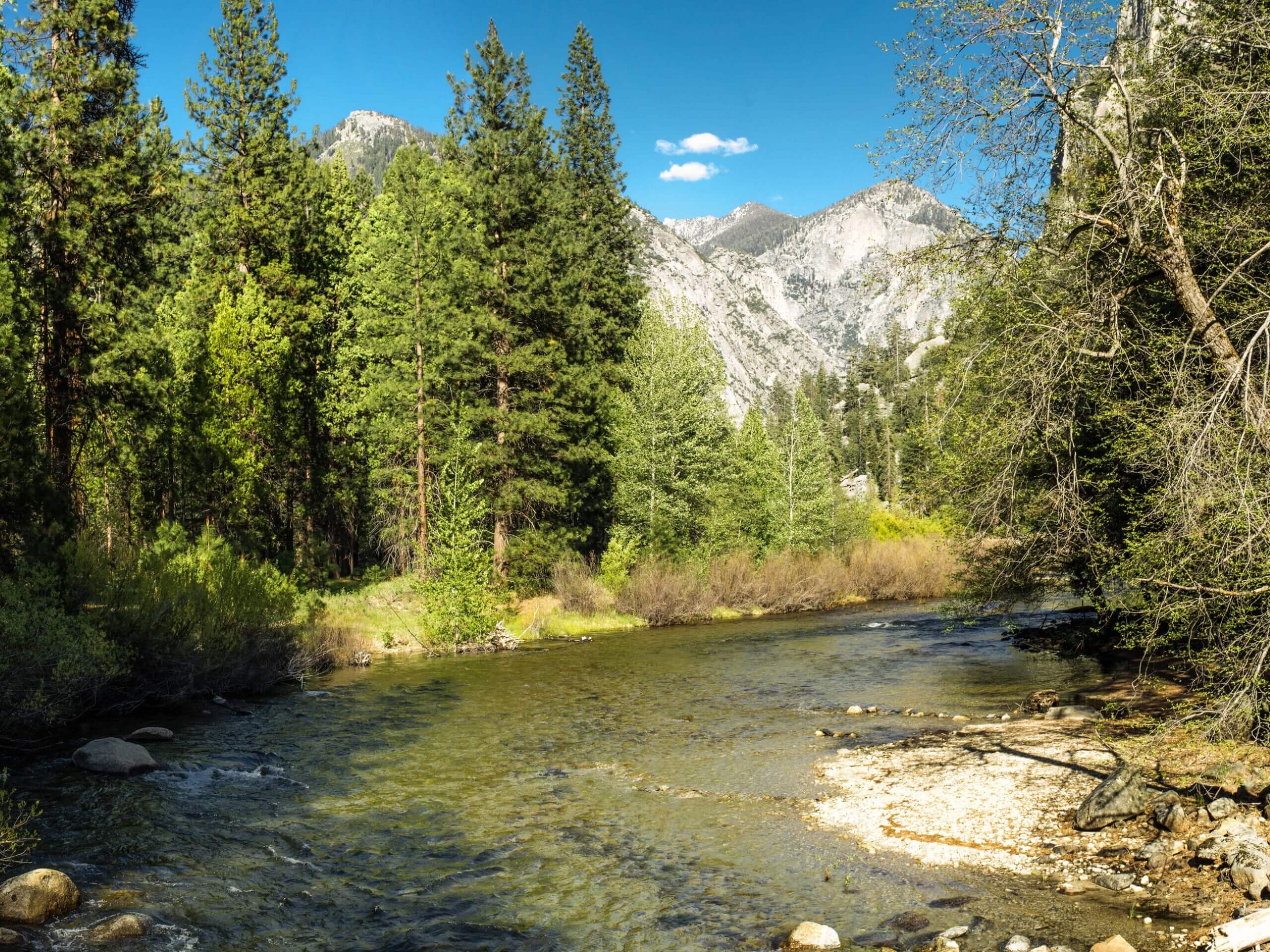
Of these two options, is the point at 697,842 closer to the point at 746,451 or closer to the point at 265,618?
the point at 265,618

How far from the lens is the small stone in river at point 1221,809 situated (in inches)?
392

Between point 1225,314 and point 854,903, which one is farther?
point 1225,314

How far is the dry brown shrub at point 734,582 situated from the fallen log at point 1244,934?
31.1 meters

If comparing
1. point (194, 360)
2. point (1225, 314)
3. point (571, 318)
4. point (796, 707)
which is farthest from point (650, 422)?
point (1225, 314)

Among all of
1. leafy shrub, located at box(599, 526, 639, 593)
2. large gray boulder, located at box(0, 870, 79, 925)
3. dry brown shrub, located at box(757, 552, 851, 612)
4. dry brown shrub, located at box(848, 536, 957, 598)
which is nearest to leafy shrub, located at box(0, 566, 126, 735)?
large gray boulder, located at box(0, 870, 79, 925)

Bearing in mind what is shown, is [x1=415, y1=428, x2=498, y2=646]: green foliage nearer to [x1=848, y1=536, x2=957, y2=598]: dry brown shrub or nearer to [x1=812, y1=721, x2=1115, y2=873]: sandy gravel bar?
[x1=812, y1=721, x2=1115, y2=873]: sandy gravel bar

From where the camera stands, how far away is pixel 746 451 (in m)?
53.6

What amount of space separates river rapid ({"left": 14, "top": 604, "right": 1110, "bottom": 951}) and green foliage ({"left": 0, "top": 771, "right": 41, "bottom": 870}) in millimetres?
305

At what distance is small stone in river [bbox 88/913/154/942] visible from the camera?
331 inches

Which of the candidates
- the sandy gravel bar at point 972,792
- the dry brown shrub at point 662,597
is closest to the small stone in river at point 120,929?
the sandy gravel bar at point 972,792

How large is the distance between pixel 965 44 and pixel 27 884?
14594 mm

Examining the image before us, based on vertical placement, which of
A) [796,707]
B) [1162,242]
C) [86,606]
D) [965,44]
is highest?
[965,44]

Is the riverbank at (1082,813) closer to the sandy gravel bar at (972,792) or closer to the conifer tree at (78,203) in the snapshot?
the sandy gravel bar at (972,792)

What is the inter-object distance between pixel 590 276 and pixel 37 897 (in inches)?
1564
